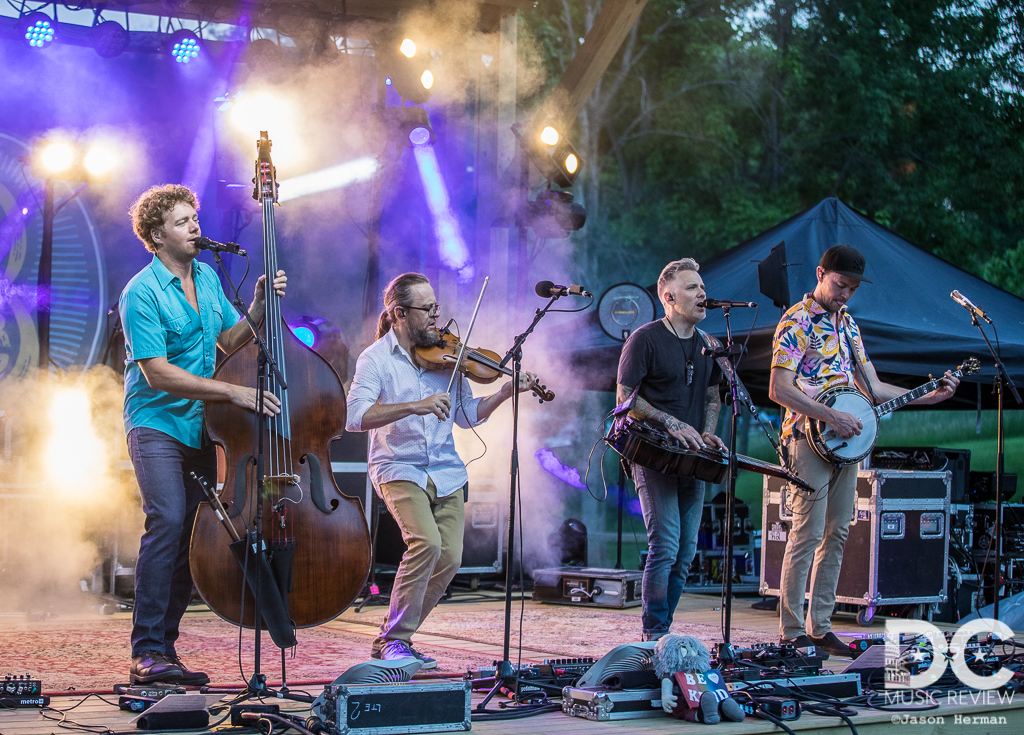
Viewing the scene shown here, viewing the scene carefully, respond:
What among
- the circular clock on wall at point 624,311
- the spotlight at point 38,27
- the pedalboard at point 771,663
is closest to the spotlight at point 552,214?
the circular clock on wall at point 624,311

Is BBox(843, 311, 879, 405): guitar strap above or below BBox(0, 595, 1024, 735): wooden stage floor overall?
above

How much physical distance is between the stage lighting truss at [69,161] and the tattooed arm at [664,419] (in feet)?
16.1

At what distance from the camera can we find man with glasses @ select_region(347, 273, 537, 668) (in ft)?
13.1

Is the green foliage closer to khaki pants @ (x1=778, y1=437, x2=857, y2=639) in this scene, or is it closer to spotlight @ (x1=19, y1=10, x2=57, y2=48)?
spotlight @ (x1=19, y1=10, x2=57, y2=48)

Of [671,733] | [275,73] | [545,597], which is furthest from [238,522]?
[275,73]

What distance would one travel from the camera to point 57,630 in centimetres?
559

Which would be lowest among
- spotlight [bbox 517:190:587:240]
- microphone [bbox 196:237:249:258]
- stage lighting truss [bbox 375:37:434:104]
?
microphone [bbox 196:237:249:258]

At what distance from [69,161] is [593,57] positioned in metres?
4.15

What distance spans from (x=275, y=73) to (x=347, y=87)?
0.75 m

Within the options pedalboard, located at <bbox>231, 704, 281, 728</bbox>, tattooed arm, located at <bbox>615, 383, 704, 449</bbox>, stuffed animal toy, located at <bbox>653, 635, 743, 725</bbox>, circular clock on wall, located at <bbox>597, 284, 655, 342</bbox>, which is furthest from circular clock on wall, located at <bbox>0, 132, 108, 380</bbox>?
stuffed animal toy, located at <bbox>653, 635, 743, 725</bbox>

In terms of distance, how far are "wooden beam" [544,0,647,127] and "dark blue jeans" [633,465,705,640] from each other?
4551 millimetres

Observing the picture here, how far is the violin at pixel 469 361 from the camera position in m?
3.95

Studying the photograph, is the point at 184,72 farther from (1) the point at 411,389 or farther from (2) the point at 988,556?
(2) the point at 988,556

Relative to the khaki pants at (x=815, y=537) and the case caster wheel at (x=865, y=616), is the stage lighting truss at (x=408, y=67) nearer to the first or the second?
the khaki pants at (x=815, y=537)
